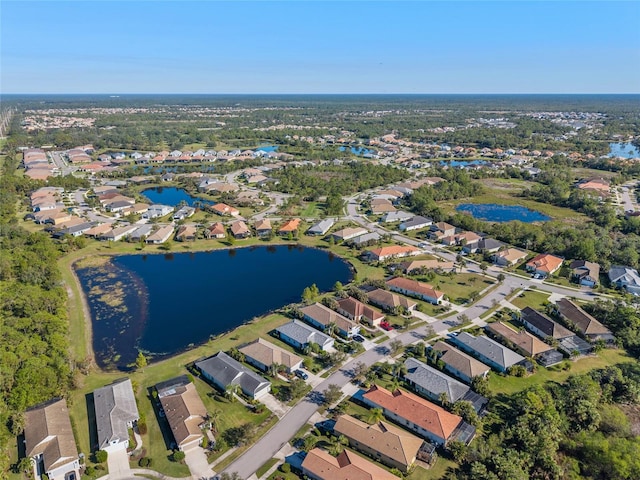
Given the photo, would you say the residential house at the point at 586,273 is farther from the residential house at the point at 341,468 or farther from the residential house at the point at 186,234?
the residential house at the point at 186,234

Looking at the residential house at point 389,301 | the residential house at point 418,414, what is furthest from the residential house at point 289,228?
the residential house at point 418,414

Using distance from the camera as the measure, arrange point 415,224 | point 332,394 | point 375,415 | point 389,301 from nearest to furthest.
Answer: point 375,415
point 332,394
point 389,301
point 415,224

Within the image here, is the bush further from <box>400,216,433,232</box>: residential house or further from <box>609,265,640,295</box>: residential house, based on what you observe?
<box>609,265,640,295</box>: residential house

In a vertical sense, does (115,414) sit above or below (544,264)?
below

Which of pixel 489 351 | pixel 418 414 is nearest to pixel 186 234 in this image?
pixel 489 351

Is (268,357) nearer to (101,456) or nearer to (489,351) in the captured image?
(101,456)

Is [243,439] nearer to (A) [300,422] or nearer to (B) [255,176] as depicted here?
(A) [300,422]

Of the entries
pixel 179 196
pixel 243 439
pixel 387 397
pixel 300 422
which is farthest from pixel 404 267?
pixel 179 196
